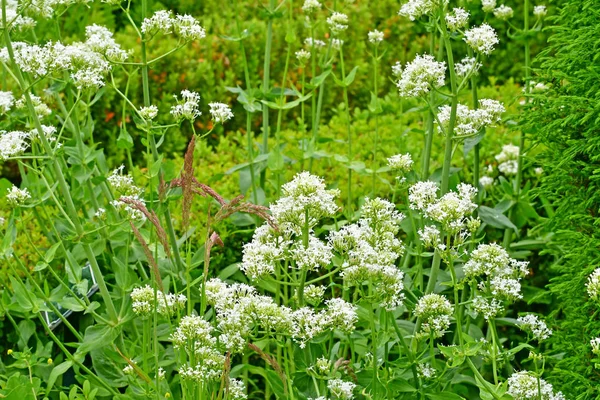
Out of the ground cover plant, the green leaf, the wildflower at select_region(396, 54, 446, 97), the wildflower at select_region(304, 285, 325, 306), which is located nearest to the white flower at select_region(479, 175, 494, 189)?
the ground cover plant

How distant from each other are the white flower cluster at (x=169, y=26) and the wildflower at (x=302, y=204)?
3.23ft

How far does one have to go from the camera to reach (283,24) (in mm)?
7719

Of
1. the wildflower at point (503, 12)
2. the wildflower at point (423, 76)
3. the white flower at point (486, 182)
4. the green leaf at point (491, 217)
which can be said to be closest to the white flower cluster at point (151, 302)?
the wildflower at point (423, 76)

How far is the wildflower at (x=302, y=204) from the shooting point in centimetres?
299

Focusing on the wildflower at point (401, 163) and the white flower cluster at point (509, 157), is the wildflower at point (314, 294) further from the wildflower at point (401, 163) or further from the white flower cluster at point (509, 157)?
the white flower cluster at point (509, 157)

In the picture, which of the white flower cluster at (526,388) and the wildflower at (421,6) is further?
the wildflower at (421,6)

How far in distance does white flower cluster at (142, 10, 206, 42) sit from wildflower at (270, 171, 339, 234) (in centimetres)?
99

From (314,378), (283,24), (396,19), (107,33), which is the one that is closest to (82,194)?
(107,33)

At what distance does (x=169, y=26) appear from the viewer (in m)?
3.66

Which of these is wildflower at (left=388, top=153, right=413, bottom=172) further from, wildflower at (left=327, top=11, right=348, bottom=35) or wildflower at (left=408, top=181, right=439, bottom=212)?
wildflower at (left=327, top=11, right=348, bottom=35)

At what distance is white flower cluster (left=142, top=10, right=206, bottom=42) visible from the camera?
3.62m

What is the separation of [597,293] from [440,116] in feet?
3.61

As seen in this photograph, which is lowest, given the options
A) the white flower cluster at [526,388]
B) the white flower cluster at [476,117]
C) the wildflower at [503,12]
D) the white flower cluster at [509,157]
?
the white flower cluster at [526,388]

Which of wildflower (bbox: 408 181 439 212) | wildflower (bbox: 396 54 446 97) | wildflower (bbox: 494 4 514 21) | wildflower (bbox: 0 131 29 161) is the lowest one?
wildflower (bbox: 408 181 439 212)
